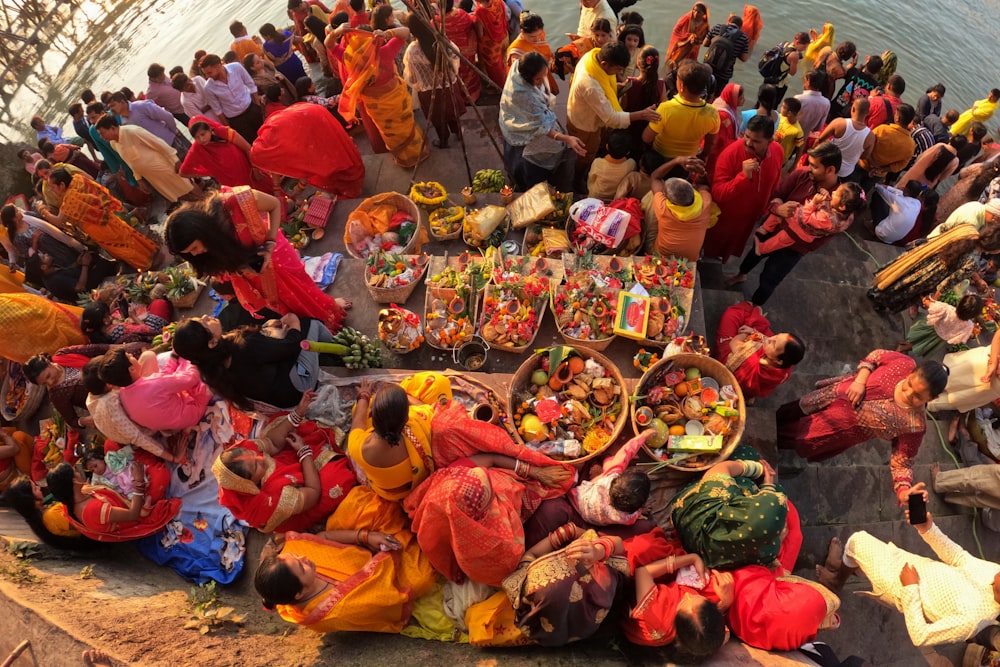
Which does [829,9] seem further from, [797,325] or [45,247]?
[45,247]

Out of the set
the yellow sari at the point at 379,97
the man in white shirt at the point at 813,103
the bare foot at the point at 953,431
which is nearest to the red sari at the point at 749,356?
the bare foot at the point at 953,431

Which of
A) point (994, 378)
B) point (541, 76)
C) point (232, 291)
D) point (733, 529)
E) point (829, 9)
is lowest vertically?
point (829, 9)

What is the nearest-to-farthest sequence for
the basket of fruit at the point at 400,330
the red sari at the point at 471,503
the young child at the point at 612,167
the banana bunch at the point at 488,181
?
the red sari at the point at 471,503, the basket of fruit at the point at 400,330, the young child at the point at 612,167, the banana bunch at the point at 488,181

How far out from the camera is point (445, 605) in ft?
10.7

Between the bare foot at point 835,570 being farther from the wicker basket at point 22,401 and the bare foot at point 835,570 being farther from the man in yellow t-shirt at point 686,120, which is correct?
the wicker basket at point 22,401

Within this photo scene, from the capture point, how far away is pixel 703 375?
160 inches

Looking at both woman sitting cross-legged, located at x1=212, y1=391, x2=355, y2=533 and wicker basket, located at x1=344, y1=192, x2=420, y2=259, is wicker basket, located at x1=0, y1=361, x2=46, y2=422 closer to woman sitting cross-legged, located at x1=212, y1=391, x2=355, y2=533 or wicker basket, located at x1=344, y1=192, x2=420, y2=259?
woman sitting cross-legged, located at x1=212, y1=391, x2=355, y2=533

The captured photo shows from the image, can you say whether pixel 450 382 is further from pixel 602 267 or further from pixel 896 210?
pixel 896 210

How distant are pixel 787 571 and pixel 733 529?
70cm

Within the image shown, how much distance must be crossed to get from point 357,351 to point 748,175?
3.96 metres

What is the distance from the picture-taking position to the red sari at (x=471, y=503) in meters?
2.85

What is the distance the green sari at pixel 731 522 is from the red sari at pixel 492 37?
6243 mm

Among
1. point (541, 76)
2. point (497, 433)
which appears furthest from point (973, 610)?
point (541, 76)

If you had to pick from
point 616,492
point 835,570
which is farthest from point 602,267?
point 835,570
